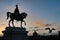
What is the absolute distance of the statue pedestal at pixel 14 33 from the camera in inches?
1145

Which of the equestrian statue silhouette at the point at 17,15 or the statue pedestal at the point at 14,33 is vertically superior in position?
the equestrian statue silhouette at the point at 17,15

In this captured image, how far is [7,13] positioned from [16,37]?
225cm

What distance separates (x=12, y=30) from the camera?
29000 mm

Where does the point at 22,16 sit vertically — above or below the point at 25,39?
above

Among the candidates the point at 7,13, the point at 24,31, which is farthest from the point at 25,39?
the point at 7,13

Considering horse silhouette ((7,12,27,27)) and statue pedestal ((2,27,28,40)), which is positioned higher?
horse silhouette ((7,12,27,27))

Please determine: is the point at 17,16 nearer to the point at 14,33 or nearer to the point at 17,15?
the point at 17,15

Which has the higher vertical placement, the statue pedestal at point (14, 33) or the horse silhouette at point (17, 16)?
the horse silhouette at point (17, 16)

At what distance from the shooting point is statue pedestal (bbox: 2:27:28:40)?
29.1 meters

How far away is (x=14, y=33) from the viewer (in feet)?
95.8

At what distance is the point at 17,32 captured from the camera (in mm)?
29141

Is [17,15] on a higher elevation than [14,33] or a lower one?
higher

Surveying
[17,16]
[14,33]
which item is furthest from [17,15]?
[14,33]

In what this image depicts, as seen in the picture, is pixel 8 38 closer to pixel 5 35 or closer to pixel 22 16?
pixel 5 35
